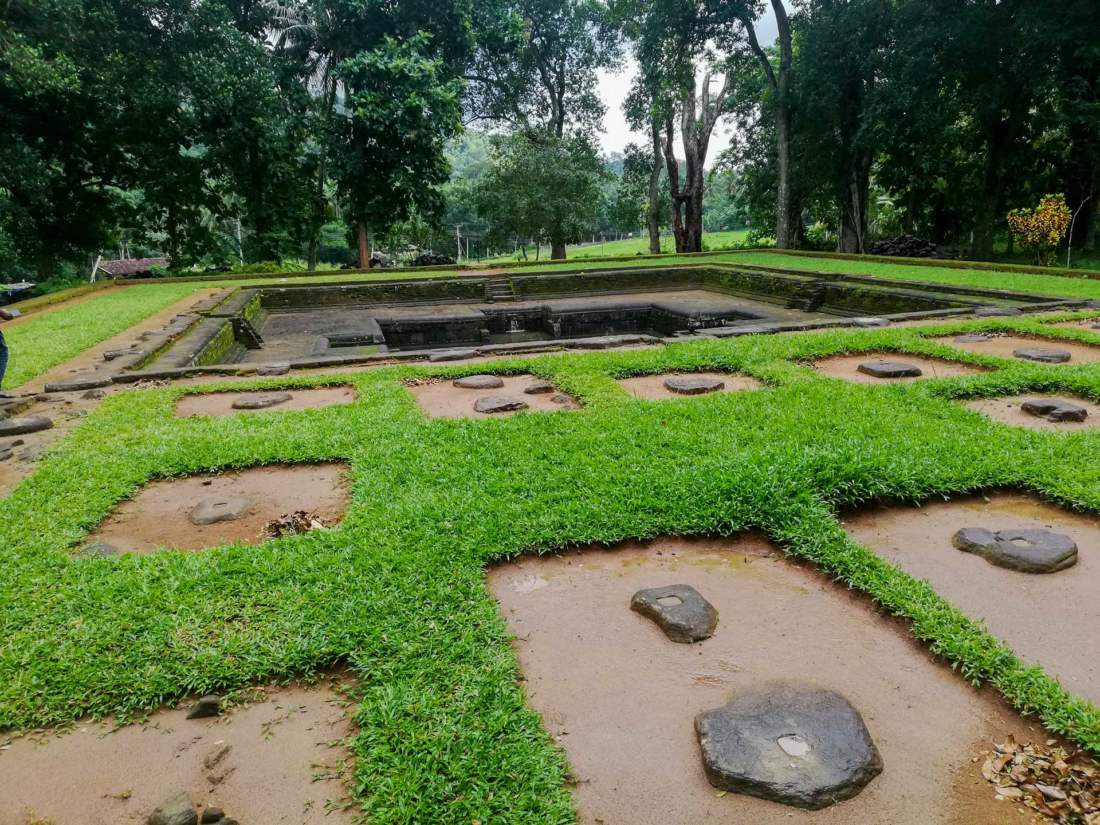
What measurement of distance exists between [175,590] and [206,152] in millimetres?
18829

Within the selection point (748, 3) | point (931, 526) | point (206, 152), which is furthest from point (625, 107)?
point (931, 526)

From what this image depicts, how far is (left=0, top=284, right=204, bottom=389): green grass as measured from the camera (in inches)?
222

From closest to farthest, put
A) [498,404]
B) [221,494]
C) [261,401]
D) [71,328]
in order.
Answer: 1. [221,494]
2. [498,404]
3. [261,401]
4. [71,328]

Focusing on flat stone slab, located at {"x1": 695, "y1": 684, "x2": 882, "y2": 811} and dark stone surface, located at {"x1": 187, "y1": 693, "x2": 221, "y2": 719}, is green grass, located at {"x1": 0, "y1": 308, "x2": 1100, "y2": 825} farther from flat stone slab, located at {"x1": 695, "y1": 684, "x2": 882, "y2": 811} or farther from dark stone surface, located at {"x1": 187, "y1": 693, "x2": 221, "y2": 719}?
flat stone slab, located at {"x1": 695, "y1": 684, "x2": 882, "y2": 811}

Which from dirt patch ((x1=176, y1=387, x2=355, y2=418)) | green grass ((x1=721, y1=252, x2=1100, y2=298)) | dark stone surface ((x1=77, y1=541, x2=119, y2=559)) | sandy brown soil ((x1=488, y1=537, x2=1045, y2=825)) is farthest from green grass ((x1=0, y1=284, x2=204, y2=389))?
green grass ((x1=721, y1=252, x2=1100, y2=298))

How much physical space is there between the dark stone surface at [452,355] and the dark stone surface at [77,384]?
2.44 meters

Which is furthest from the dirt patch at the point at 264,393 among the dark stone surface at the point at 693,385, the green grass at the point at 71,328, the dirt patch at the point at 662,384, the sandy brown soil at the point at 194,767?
the sandy brown soil at the point at 194,767

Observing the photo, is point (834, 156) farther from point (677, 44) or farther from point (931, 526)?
point (931, 526)

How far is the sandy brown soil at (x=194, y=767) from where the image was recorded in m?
1.38

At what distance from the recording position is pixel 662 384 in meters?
4.61

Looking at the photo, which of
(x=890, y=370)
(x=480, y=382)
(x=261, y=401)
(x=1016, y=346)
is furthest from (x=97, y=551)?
(x=1016, y=346)

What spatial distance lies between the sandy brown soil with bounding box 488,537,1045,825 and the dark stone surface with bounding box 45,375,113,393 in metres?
4.11

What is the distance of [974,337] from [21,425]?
711 centimetres

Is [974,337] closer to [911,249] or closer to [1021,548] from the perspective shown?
[1021,548]
